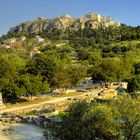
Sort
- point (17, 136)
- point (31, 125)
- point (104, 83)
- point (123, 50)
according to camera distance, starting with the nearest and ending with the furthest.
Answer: point (17, 136)
point (31, 125)
point (104, 83)
point (123, 50)

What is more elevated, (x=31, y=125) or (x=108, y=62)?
(x=108, y=62)

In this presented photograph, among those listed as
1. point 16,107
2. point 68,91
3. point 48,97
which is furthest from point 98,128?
point 68,91

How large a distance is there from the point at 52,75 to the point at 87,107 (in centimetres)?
4173

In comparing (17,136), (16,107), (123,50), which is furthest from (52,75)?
(123,50)

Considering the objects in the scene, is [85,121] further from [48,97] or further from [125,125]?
[48,97]

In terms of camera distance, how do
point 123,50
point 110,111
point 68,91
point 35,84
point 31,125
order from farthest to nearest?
point 123,50 → point 68,91 → point 35,84 → point 31,125 → point 110,111

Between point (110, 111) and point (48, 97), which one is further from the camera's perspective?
point (48, 97)

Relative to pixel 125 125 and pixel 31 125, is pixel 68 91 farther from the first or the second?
pixel 125 125

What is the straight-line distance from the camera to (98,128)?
3881cm

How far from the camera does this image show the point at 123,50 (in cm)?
16312

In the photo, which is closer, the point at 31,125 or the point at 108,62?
the point at 31,125

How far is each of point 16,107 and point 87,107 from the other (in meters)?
30.6

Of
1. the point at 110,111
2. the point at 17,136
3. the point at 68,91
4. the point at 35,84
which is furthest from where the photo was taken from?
the point at 68,91

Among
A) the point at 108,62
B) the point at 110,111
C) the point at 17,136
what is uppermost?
the point at 108,62
